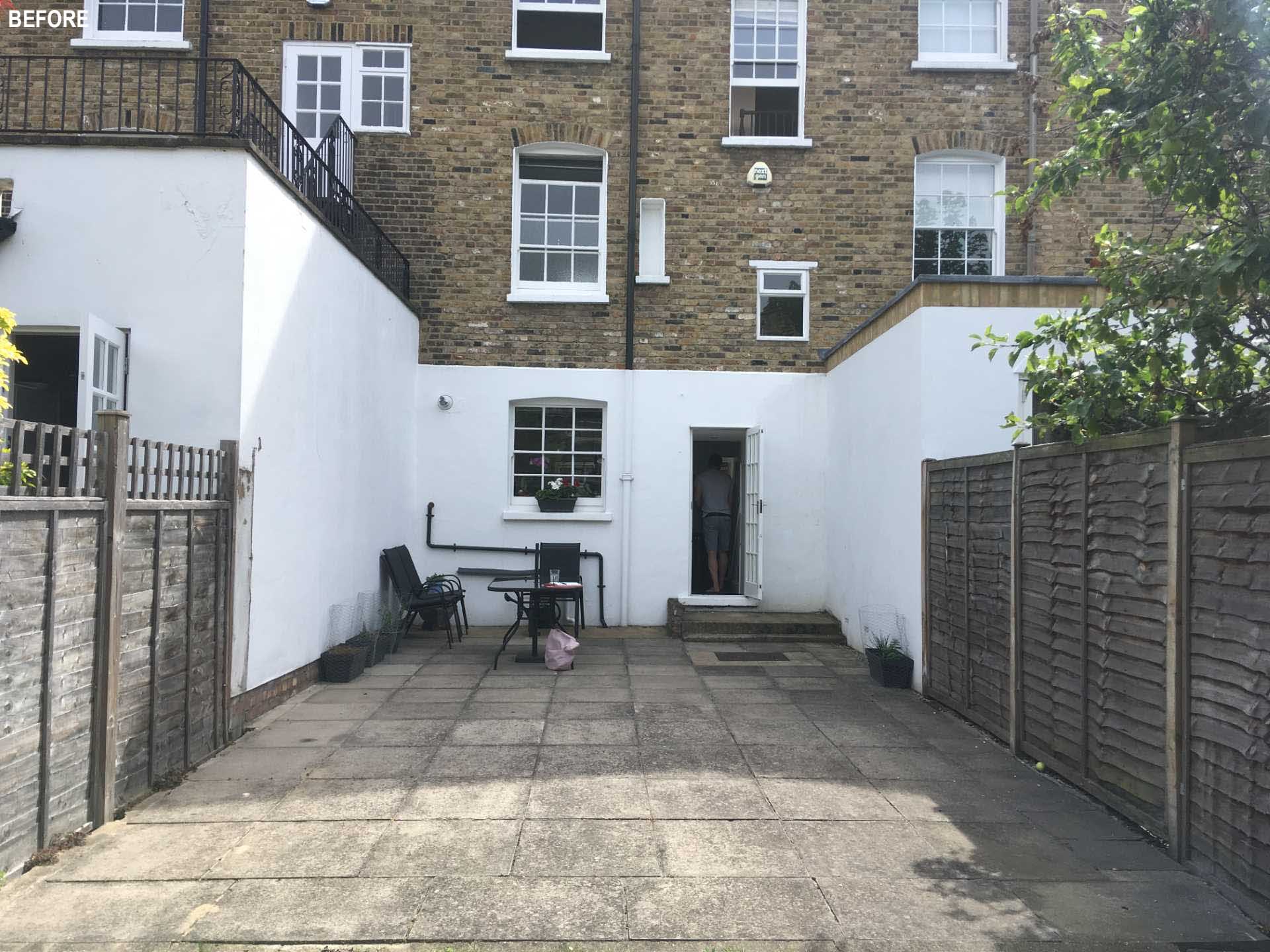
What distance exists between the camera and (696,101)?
1167cm

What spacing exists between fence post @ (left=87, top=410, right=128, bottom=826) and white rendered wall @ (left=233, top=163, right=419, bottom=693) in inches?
67.0

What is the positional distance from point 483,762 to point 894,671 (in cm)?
384

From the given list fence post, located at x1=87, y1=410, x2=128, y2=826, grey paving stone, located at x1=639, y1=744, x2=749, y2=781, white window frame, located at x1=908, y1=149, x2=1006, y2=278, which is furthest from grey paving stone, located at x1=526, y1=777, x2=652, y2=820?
white window frame, located at x1=908, y1=149, x2=1006, y2=278

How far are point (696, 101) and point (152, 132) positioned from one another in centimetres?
697

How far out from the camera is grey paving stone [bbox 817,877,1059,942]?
3.57 metres

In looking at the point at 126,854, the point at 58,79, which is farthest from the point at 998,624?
the point at 58,79

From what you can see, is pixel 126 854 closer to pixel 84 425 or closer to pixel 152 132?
pixel 84 425

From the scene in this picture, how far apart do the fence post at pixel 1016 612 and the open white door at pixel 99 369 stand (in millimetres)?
5531

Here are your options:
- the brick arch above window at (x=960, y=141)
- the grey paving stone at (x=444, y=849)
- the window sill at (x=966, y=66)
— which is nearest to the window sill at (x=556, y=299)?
the brick arch above window at (x=960, y=141)

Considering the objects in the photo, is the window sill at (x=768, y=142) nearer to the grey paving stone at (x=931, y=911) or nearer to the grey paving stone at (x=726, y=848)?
the grey paving stone at (x=726, y=848)

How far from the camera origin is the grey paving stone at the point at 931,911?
357 centimetres

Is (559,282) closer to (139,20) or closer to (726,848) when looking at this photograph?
(139,20)

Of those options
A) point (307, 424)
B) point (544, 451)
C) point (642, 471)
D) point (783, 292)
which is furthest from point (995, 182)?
point (307, 424)

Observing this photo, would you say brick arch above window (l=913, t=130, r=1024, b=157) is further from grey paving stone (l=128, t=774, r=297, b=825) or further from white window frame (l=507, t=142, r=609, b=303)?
grey paving stone (l=128, t=774, r=297, b=825)
